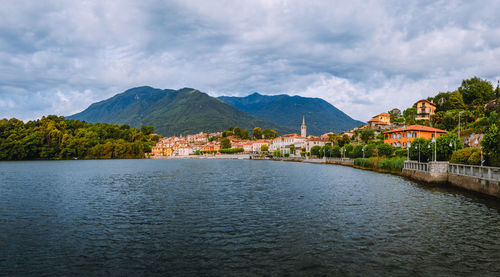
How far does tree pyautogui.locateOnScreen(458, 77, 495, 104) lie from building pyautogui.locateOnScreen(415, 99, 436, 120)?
31.6 ft

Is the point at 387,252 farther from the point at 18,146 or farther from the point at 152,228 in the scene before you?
the point at 18,146

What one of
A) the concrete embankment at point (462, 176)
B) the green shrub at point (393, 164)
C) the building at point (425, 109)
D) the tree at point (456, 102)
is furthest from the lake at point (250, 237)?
the building at point (425, 109)

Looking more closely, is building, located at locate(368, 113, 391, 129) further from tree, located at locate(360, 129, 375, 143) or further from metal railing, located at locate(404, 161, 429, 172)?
metal railing, located at locate(404, 161, 429, 172)

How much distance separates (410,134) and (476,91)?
31290 mm

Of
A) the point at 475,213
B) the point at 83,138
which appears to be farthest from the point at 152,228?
the point at 83,138

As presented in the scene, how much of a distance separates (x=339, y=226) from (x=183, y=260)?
9364mm

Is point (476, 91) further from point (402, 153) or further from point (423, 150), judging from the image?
point (423, 150)

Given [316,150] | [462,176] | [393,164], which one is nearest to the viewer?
[462,176]

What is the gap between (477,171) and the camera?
28.9 metres

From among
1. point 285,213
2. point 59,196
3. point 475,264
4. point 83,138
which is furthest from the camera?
point 83,138

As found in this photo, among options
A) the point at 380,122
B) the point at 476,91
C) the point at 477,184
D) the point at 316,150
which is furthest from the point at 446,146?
the point at 380,122

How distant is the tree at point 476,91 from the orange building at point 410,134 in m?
17.8

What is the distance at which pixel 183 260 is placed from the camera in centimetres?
1256

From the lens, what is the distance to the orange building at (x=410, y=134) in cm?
8288
